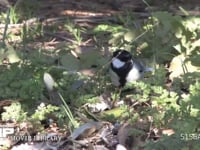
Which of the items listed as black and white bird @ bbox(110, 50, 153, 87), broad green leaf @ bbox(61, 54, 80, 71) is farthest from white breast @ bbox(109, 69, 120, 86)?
broad green leaf @ bbox(61, 54, 80, 71)

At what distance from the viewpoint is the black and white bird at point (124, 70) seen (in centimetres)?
434

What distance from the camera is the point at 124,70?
4359mm

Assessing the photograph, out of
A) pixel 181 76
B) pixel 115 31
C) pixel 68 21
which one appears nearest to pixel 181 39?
pixel 181 76

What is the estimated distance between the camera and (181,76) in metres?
4.28

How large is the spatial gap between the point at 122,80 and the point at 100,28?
1438mm

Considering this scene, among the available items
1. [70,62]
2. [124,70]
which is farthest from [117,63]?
[70,62]

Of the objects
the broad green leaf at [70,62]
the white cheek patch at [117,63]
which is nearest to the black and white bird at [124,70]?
the white cheek patch at [117,63]

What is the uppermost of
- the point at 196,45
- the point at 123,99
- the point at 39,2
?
the point at 39,2

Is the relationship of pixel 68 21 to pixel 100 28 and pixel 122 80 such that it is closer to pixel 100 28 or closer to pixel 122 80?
pixel 100 28

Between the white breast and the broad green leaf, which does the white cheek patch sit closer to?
the white breast

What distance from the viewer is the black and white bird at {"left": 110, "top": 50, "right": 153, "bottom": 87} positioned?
4344 millimetres

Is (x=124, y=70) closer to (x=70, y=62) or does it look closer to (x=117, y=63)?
(x=117, y=63)

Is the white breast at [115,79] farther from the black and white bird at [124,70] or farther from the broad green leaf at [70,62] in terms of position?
the broad green leaf at [70,62]

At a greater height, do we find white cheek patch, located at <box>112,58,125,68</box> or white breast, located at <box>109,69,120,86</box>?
white cheek patch, located at <box>112,58,125,68</box>
